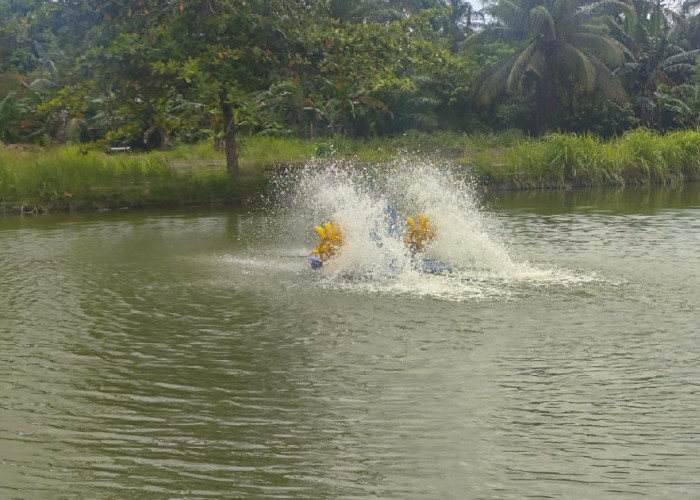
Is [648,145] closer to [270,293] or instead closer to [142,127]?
[142,127]

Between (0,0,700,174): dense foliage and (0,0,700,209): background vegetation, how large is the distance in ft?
0.23

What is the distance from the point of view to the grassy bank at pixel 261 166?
984 inches

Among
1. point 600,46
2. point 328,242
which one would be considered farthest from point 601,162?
point 328,242

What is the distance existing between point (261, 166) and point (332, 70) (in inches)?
170

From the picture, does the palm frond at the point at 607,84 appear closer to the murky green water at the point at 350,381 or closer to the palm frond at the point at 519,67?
the palm frond at the point at 519,67

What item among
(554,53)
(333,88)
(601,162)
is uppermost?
(554,53)

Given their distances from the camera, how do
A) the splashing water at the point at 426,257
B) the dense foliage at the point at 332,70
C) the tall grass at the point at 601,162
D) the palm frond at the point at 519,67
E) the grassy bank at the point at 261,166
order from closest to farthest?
the splashing water at the point at 426,257, the dense foliage at the point at 332,70, the grassy bank at the point at 261,166, the tall grass at the point at 601,162, the palm frond at the point at 519,67

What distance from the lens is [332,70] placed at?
25.2 meters

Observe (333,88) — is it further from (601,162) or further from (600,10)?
(600,10)

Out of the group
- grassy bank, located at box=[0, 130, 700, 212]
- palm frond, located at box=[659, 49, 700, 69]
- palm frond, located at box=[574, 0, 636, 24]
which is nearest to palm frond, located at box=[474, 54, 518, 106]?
palm frond, located at box=[574, 0, 636, 24]

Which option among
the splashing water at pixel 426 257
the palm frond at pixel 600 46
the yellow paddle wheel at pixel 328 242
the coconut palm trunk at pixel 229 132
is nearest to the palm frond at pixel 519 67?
the palm frond at pixel 600 46

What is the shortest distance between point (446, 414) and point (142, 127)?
2092cm

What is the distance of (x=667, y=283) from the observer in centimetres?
1218

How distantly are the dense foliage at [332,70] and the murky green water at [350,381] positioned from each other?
10.9 m
